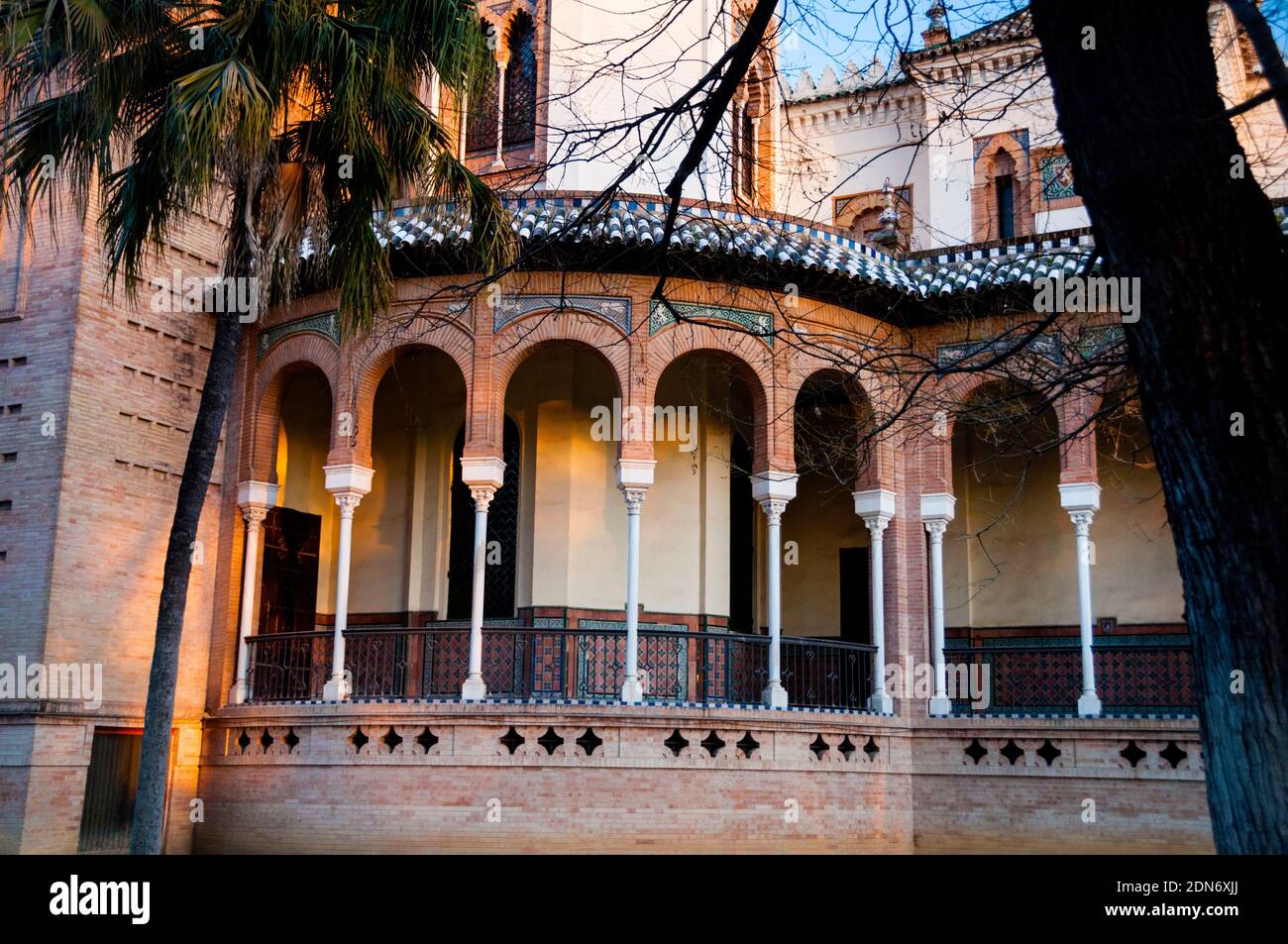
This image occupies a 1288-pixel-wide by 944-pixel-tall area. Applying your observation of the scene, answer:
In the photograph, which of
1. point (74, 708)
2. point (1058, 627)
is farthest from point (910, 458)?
point (74, 708)

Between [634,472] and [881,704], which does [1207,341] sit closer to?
[634,472]

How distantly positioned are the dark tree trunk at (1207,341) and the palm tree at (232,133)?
7.77 meters

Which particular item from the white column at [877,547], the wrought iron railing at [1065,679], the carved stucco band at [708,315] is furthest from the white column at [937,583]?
the carved stucco band at [708,315]

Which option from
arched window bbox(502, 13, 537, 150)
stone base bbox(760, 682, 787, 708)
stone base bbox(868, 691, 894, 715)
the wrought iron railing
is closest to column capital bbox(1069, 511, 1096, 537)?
the wrought iron railing

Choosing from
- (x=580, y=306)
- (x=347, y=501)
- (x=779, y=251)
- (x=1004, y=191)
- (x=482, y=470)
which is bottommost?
(x=347, y=501)

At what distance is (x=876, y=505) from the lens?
16.7m

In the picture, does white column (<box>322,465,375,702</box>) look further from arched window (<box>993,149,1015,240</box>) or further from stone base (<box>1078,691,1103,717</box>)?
arched window (<box>993,149,1015,240</box>)

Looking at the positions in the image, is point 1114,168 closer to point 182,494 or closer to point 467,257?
point 182,494

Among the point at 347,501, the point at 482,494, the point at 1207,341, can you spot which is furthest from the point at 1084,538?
the point at 1207,341

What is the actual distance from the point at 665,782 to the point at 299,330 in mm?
7153

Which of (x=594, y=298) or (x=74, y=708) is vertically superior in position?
(x=594, y=298)

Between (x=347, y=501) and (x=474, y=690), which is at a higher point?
(x=347, y=501)

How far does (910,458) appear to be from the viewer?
17.3 meters
